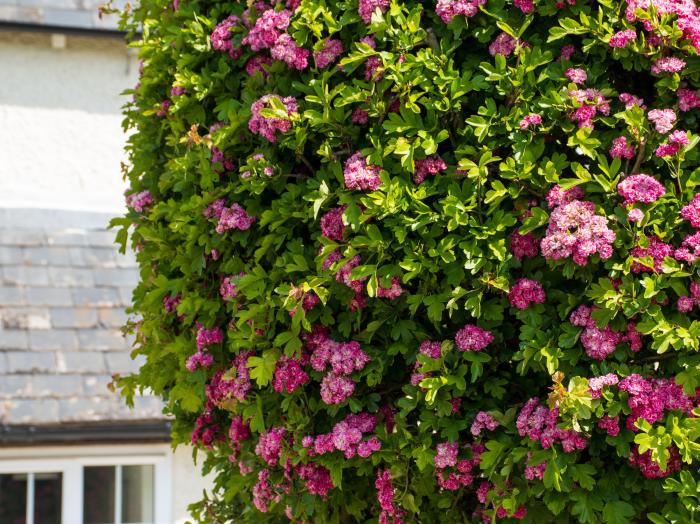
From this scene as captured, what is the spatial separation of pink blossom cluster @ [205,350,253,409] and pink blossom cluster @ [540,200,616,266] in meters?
1.11

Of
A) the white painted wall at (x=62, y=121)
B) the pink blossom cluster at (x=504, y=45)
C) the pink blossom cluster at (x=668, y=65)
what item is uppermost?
the white painted wall at (x=62, y=121)

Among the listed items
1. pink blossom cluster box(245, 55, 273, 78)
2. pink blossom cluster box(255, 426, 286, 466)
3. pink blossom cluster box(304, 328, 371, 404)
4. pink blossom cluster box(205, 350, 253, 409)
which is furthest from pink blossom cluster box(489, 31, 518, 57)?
pink blossom cluster box(255, 426, 286, 466)

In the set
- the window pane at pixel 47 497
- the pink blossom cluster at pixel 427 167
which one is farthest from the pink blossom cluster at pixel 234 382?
the window pane at pixel 47 497

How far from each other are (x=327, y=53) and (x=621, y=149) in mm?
A: 1009

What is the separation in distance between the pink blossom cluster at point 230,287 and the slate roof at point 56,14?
617 cm

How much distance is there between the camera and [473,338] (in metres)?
3.08

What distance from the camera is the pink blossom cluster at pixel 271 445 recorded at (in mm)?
3479

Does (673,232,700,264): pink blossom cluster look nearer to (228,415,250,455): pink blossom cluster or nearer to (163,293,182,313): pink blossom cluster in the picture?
(228,415,250,455): pink blossom cluster

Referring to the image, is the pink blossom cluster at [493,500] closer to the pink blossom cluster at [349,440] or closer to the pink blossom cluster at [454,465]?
the pink blossom cluster at [454,465]

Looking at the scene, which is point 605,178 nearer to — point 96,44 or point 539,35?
point 539,35

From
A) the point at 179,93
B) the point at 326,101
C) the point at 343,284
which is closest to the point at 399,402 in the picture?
the point at 343,284

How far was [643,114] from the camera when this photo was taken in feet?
9.95

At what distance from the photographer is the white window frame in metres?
7.82

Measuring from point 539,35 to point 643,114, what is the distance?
16.8 inches
